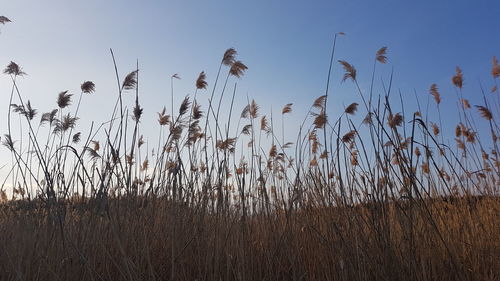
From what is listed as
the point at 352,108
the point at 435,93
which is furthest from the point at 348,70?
the point at 435,93

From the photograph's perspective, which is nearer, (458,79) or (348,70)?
(348,70)

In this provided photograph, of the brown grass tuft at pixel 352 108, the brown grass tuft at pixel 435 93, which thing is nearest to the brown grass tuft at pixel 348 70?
the brown grass tuft at pixel 352 108

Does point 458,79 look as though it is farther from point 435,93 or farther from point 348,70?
point 348,70

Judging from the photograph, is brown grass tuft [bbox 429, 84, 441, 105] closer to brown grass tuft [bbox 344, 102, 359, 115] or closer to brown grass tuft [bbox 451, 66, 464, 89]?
brown grass tuft [bbox 451, 66, 464, 89]

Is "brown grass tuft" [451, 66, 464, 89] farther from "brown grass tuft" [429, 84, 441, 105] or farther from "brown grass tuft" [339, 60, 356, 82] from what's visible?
"brown grass tuft" [339, 60, 356, 82]

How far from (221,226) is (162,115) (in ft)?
6.05

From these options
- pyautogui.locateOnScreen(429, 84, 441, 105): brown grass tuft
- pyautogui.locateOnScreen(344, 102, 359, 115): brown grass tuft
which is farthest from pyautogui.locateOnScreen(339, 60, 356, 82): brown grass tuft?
pyautogui.locateOnScreen(429, 84, 441, 105): brown grass tuft

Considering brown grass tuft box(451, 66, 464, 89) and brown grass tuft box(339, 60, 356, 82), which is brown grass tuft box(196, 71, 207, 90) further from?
brown grass tuft box(451, 66, 464, 89)

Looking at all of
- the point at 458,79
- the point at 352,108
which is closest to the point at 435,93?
the point at 458,79

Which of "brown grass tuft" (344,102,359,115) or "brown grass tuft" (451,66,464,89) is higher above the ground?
"brown grass tuft" (451,66,464,89)

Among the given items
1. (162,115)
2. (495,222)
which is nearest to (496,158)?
(495,222)

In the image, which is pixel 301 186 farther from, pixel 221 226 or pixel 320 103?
pixel 320 103

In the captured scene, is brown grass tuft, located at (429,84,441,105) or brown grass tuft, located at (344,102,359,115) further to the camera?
brown grass tuft, located at (429,84,441,105)

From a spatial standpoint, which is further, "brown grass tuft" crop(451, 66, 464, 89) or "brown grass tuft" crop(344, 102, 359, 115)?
"brown grass tuft" crop(451, 66, 464, 89)
